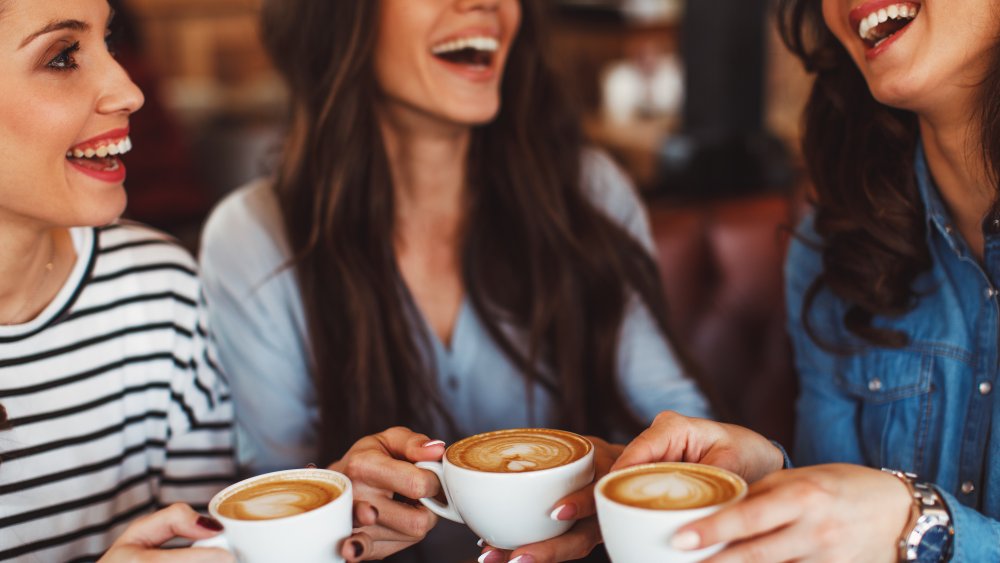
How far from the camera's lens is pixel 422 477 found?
97 cm

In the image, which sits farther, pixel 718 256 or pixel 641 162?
pixel 641 162

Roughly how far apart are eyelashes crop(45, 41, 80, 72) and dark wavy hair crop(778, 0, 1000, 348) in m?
0.94

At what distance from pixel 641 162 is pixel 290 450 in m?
2.86

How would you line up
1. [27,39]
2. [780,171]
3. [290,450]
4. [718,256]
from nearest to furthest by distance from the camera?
[27,39] → [290,450] → [718,256] → [780,171]

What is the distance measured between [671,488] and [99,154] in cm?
82

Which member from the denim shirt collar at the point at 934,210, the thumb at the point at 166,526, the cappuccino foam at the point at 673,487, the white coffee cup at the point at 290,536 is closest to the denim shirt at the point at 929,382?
the denim shirt collar at the point at 934,210

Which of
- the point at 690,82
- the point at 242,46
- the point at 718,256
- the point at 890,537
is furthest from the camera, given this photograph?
the point at 242,46

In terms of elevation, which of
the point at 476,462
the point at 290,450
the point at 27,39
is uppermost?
the point at 27,39

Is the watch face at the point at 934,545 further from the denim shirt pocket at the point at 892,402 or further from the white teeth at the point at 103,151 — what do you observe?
the white teeth at the point at 103,151

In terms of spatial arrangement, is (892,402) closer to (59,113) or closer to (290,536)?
(290,536)

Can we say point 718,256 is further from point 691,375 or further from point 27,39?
point 27,39

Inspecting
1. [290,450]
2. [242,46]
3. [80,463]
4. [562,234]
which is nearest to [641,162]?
[562,234]

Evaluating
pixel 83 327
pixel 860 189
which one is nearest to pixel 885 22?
pixel 860 189

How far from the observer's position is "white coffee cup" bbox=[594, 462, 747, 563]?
0.74 meters
